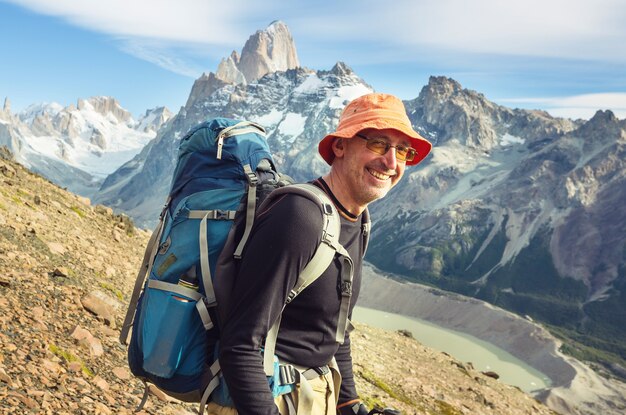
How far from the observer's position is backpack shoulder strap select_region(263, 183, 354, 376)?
4180 millimetres

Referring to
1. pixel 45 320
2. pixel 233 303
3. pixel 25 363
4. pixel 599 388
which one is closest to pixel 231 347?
pixel 233 303

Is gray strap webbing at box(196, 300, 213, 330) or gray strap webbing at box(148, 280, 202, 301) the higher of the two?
gray strap webbing at box(148, 280, 202, 301)

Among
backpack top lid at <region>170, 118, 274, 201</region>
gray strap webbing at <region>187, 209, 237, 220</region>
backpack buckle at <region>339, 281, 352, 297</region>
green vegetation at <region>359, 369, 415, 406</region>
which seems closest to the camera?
backpack buckle at <region>339, 281, 352, 297</region>

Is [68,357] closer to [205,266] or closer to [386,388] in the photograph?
[205,266]

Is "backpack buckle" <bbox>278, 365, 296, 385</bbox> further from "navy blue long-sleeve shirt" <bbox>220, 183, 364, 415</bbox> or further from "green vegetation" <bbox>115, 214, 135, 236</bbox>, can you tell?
"green vegetation" <bbox>115, 214, 135, 236</bbox>

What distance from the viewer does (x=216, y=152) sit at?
5086mm

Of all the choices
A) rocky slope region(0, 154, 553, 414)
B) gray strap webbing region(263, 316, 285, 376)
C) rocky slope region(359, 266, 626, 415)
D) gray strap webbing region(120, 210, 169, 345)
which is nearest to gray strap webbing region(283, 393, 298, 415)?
gray strap webbing region(263, 316, 285, 376)

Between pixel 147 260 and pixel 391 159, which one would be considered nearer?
pixel 391 159

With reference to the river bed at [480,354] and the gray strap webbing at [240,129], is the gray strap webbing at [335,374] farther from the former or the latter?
the river bed at [480,354]

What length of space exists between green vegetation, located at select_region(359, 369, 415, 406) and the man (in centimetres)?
1753

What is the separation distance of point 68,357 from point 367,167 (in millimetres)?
7103

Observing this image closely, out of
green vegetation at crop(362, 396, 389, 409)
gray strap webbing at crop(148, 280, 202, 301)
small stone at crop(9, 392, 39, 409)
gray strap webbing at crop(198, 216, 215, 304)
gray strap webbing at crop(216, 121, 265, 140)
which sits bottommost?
green vegetation at crop(362, 396, 389, 409)

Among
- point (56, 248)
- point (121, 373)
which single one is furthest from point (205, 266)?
point (56, 248)

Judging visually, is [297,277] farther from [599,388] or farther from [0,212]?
[599,388]
